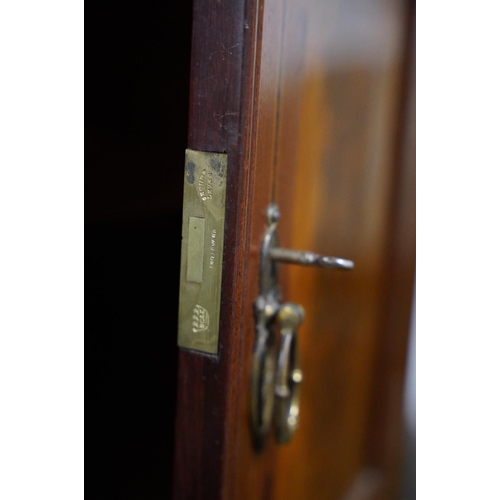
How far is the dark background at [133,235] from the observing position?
606 millimetres

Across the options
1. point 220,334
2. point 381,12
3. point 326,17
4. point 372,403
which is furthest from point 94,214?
point 372,403

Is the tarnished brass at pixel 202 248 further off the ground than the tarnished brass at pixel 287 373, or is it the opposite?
the tarnished brass at pixel 202 248

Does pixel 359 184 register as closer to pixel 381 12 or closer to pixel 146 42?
pixel 381 12

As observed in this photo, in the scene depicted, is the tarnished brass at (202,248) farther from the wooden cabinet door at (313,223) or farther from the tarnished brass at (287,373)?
the tarnished brass at (287,373)

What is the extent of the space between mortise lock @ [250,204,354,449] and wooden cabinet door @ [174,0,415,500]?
13mm

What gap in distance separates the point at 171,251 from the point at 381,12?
0.48 metres

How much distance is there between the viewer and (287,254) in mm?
641

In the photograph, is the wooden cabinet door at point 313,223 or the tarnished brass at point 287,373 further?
the tarnished brass at point 287,373

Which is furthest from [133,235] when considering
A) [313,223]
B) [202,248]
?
[313,223]

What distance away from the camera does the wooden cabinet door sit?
0.54 m

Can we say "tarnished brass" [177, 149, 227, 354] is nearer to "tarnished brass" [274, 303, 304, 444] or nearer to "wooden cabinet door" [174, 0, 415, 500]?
"wooden cabinet door" [174, 0, 415, 500]

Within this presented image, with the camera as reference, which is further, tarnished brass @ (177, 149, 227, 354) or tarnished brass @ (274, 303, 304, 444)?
tarnished brass @ (274, 303, 304, 444)

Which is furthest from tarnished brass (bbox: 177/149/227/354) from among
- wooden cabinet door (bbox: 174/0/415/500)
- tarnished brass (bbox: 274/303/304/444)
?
tarnished brass (bbox: 274/303/304/444)

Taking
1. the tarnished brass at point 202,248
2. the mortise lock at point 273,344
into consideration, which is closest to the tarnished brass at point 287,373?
the mortise lock at point 273,344
